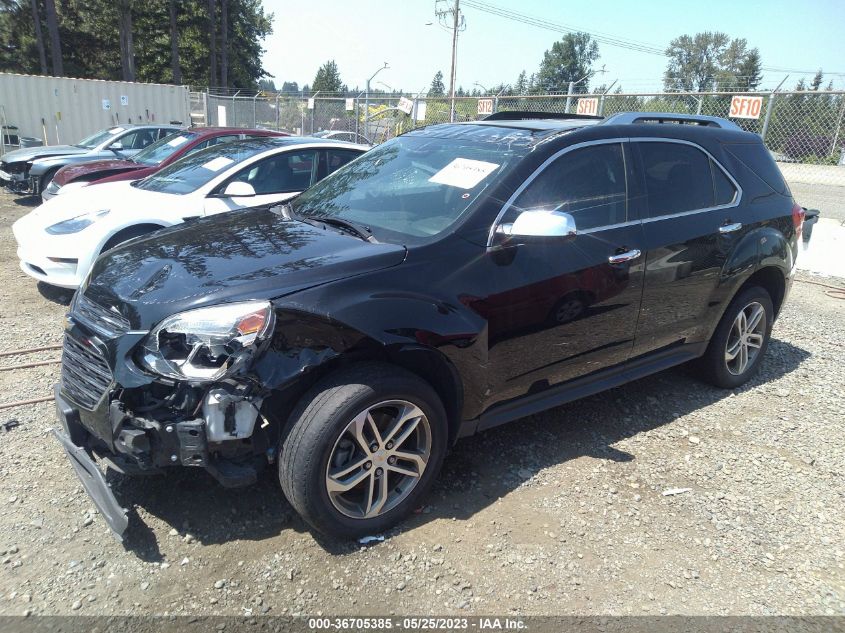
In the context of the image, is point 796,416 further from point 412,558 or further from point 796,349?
point 412,558

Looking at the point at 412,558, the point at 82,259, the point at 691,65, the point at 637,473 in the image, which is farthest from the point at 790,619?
the point at 691,65

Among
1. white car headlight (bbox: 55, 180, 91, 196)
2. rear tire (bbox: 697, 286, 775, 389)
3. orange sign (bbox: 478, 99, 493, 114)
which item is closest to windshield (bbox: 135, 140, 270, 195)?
white car headlight (bbox: 55, 180, 91, 196)

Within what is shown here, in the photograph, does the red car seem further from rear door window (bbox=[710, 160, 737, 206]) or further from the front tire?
the front tire

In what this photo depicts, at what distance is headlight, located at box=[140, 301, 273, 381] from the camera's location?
243 cm

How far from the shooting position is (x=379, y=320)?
2.65 meters

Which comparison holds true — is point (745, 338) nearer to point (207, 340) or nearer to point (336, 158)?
point (207, 340)

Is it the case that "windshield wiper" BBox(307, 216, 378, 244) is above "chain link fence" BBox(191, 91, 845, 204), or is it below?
below

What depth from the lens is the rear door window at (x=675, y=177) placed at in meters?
3.76

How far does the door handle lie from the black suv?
0.12 feet

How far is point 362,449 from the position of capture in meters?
2.71

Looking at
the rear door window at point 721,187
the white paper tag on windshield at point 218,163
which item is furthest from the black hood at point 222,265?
the white paper tag on windshield at point 218,163

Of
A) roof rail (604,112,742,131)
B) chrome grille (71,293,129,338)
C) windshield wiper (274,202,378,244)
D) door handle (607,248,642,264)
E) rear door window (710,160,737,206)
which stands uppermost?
roof rail (604,112,742,131)

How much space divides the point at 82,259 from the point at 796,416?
5.95 metres

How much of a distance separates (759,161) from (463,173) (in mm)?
2527
